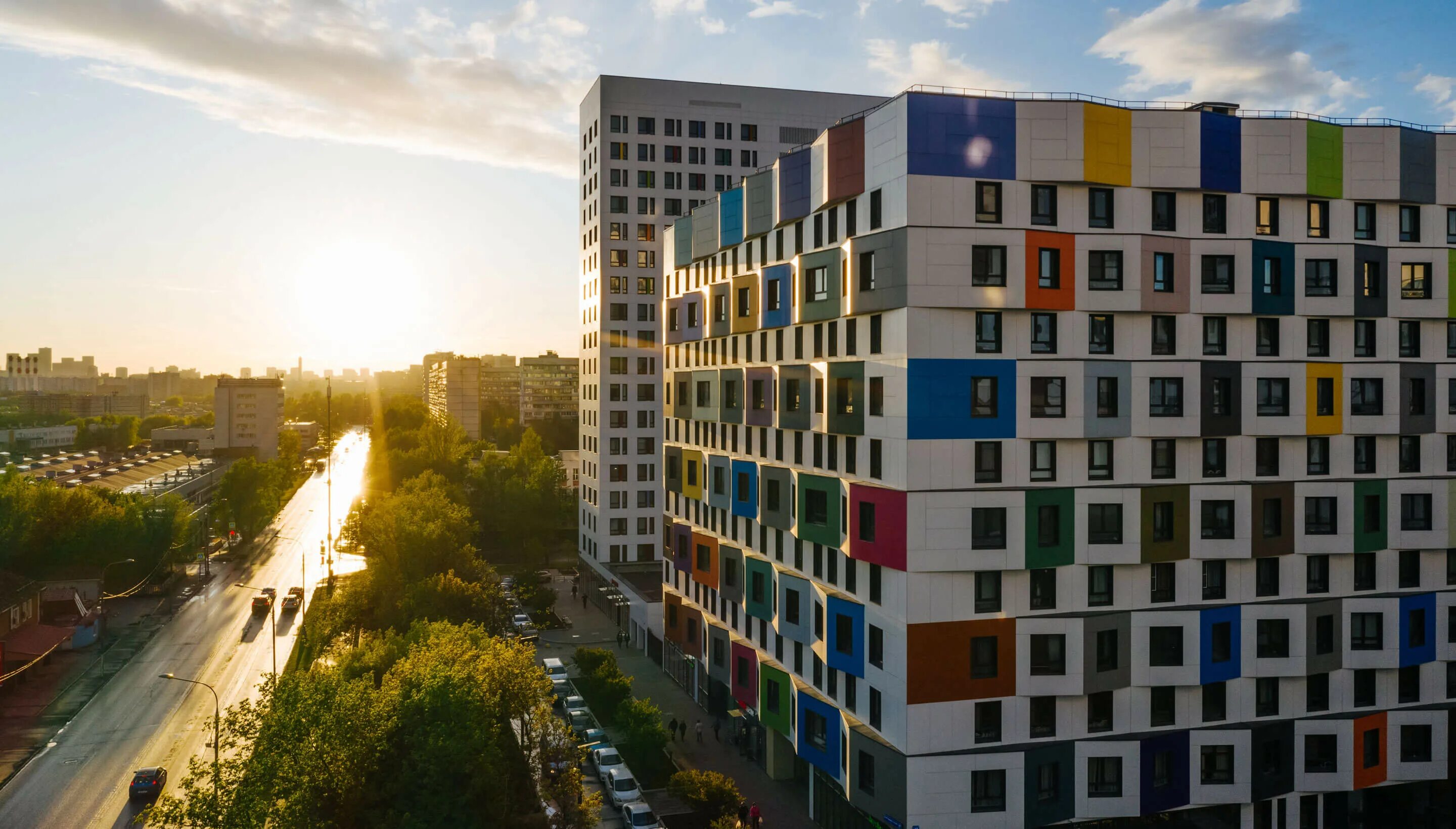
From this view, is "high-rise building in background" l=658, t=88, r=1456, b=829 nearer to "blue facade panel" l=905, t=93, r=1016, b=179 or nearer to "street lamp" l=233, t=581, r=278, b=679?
"blue facade panel" l=905, t=93, r=1016, b=179

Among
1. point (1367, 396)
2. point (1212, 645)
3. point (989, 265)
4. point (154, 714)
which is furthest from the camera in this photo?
point (154, 714)

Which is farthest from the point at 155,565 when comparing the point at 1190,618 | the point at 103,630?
the point at 1190,618

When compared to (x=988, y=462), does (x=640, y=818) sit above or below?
below

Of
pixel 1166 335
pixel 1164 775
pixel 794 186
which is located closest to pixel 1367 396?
pixel 1166 335

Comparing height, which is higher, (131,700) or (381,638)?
(381,638)

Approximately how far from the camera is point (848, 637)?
1538 inches

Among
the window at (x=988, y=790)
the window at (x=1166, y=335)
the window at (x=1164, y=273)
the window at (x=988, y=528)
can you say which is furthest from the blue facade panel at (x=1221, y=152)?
the window at (x=988, y=790)

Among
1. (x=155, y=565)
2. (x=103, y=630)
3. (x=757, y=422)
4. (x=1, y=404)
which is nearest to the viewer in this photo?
(x=757, y=422)

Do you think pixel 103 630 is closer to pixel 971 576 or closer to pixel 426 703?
pixel 426 703

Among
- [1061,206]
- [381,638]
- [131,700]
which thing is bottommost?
[131,700]

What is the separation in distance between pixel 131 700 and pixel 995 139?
192 ft

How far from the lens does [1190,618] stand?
3747cm

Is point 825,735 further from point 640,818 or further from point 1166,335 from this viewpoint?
point 1166,335

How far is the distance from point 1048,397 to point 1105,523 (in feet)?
18.1
